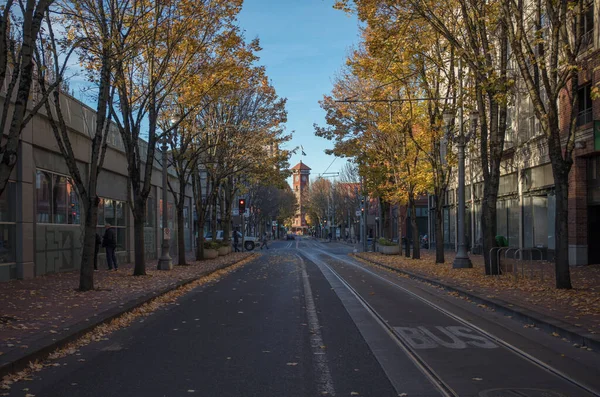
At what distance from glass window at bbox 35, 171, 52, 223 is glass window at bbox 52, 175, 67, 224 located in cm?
40

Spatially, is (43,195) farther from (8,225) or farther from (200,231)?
(200,231)

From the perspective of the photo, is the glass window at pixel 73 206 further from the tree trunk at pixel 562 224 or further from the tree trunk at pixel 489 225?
the tree trunk at pixel 562 224

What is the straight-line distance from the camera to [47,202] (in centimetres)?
2112

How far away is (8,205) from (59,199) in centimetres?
383

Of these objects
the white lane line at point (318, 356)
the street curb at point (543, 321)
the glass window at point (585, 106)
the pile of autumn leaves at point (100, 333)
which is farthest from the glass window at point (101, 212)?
the glass window at point (585, 106)

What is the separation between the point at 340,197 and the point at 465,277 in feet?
231

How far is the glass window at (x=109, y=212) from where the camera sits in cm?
2769

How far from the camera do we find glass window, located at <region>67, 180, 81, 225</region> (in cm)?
2345

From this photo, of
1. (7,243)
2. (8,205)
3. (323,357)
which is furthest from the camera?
(8,205)

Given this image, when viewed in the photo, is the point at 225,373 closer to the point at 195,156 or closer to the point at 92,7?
the point at 92,7

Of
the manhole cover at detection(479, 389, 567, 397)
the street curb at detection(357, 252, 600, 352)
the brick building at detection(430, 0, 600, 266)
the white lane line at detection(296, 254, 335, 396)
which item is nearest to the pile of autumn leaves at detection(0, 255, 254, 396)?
the white lane line at detection(296, 254, 335, 396)

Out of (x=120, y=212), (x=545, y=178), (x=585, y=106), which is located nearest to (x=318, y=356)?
(x=585, y=106)

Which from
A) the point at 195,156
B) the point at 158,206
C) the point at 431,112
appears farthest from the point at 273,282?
the point at 158,206

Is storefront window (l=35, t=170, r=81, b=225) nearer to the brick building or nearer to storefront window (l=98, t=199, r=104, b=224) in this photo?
storefront window (l=98, t=199, r=104, b=224)
